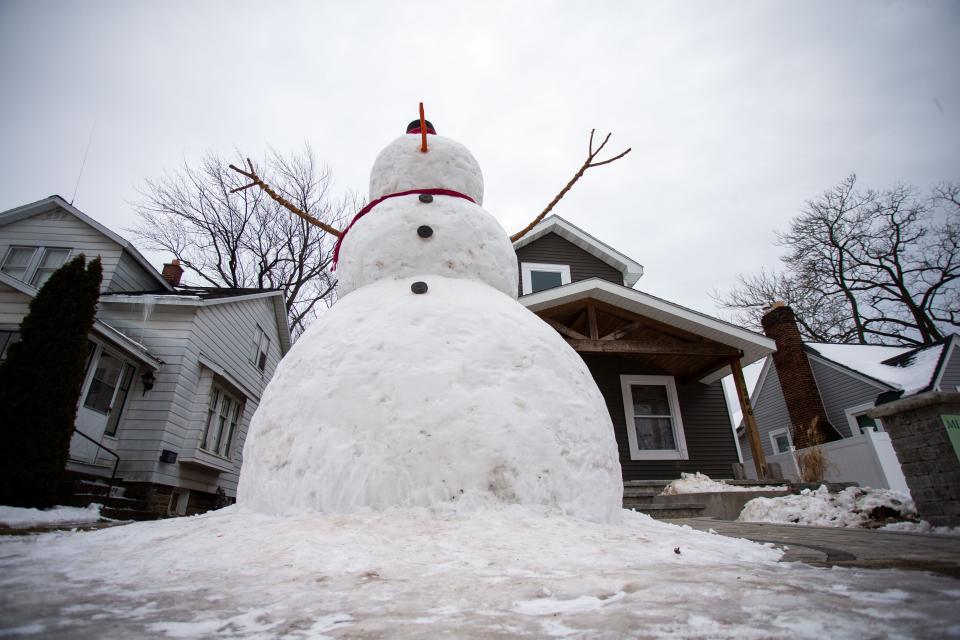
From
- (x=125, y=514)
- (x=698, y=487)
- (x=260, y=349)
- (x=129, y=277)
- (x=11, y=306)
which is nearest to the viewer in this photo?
(x=698, y=487)

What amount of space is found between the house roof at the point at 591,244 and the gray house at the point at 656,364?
276cm

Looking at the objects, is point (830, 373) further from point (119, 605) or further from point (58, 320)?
point (58, 320)

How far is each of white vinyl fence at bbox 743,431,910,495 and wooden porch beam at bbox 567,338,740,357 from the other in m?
3.17

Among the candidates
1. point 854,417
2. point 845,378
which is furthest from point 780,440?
point 845,378

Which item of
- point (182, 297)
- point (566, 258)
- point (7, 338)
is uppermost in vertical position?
point (566, 258)

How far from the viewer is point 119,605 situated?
1.26 meters

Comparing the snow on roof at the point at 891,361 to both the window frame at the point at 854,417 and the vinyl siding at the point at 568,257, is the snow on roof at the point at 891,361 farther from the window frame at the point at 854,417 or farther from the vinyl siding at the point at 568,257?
the vinyl siding at the point at 568,257

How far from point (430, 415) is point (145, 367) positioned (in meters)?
9.44

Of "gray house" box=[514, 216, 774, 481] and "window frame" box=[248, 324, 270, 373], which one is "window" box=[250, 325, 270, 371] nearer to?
"window frame" box=[248, 324, 270, 373]

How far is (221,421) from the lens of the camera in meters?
11.0

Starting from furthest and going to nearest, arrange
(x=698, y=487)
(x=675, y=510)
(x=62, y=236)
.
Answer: (x=62, y=236)
(x=698, y=487)
(x=675, y=510)

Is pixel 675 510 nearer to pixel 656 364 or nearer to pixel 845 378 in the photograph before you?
pixel 656 364

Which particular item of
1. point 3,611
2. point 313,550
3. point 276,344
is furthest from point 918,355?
point 276,344

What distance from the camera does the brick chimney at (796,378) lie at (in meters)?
12.0
